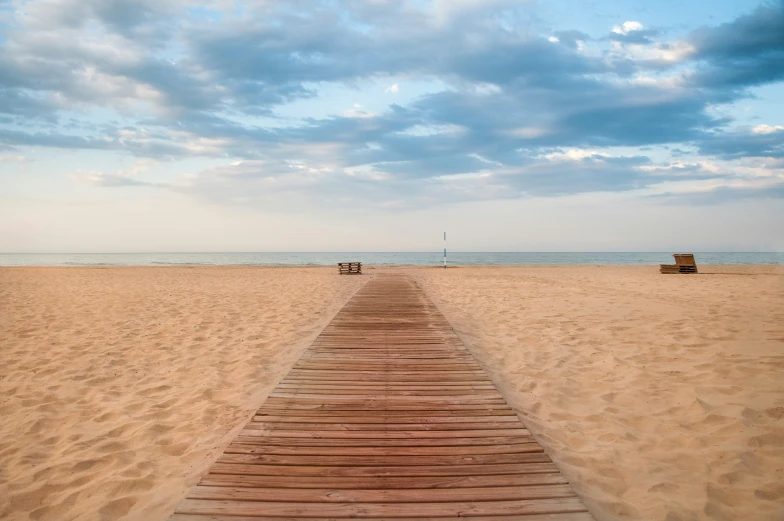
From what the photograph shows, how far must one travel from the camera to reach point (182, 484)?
289cm

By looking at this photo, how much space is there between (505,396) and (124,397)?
433 centimetres

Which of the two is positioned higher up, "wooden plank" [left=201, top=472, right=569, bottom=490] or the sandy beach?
"wooden plank" [left=201, top=472, right=569, bottom=490]

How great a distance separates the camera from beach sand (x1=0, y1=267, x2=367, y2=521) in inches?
112

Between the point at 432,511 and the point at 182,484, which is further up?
the point at 432,511

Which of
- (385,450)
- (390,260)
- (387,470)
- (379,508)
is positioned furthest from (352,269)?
(390,260)

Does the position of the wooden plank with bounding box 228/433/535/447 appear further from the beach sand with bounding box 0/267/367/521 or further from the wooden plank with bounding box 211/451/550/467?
the beach sand with bounding box 0/267/367/521

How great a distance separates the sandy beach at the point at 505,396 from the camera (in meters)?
2.81

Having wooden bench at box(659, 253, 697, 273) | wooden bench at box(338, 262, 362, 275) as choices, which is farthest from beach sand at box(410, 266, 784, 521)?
wooden bench at box(338, 262, 362, 275)

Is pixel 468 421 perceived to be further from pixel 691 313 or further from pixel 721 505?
pixel 691 313

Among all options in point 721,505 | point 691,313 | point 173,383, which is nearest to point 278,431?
point 173,383

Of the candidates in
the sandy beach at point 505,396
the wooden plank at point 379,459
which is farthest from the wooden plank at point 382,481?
the sandy beach at point 505,396

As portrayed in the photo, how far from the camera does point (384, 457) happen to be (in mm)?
2709

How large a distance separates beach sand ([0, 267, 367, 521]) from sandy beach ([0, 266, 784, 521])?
2 centimetres

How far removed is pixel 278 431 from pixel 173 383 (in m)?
2.63
